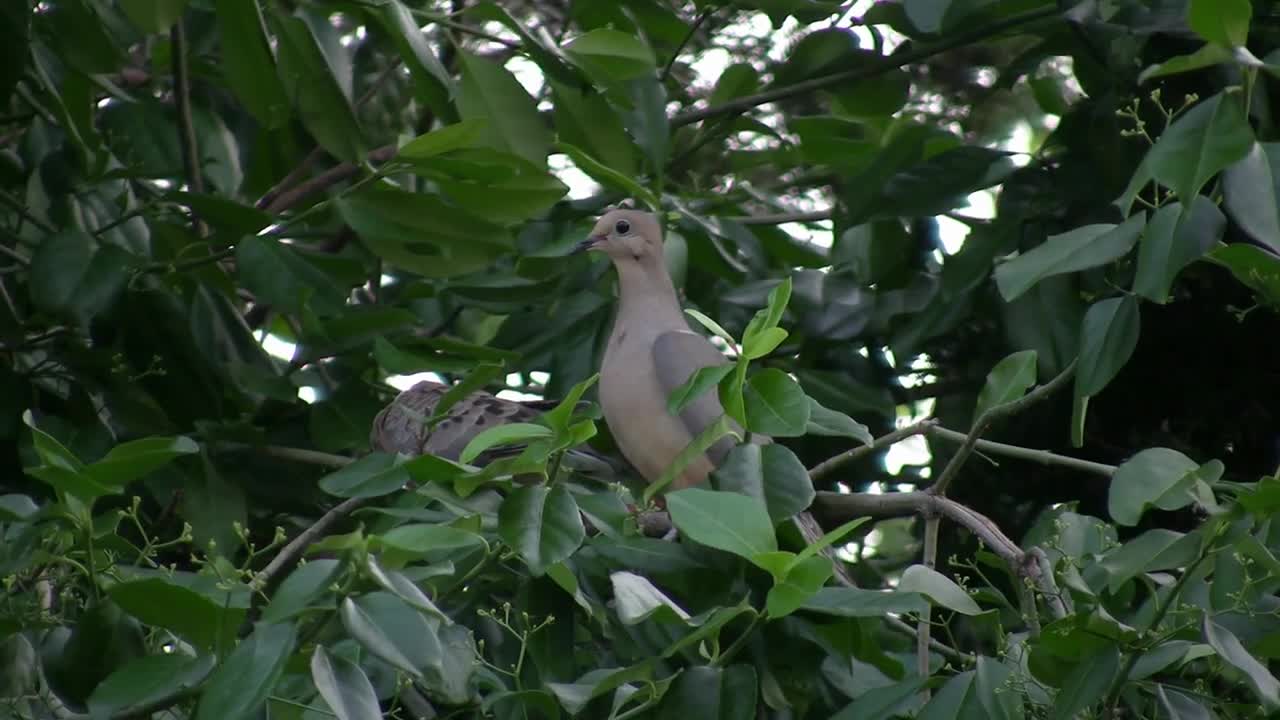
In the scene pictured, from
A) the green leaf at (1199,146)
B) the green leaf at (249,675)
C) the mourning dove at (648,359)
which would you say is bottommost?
the mourning dove at (648,359)

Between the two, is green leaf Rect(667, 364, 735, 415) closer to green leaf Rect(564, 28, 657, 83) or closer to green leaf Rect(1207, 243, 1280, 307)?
green leaf Rect(1207, 243, 1280, 307)

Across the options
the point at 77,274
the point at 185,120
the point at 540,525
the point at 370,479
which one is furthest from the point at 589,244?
the point at 540,525

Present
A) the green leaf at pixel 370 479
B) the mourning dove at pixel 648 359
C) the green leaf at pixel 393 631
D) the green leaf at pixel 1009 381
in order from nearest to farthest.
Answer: the green leaf at pixel 393 631, the green leaf at pixel 370 479, the green leaf at pixel 1009 381, the mourning dove at pixel 648 359

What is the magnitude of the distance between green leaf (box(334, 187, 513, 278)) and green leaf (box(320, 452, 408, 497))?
2.77 ft

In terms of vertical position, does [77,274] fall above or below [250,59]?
below

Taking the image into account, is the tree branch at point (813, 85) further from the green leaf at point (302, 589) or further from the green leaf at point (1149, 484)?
the green leaf at point (302, 589)

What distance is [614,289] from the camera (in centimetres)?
412

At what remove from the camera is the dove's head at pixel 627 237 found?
3.95 m

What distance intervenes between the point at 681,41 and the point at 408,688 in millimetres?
1929

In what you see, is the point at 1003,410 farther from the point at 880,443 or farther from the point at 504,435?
the point at 504,435

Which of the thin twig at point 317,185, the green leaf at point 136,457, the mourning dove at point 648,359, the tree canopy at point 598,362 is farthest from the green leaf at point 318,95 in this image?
the green leaf at point 136,457

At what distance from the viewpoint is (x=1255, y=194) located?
7.00 ft

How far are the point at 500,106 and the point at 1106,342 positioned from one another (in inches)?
50.7

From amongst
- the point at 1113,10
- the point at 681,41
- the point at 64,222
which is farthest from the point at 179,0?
the point at 1113,10
